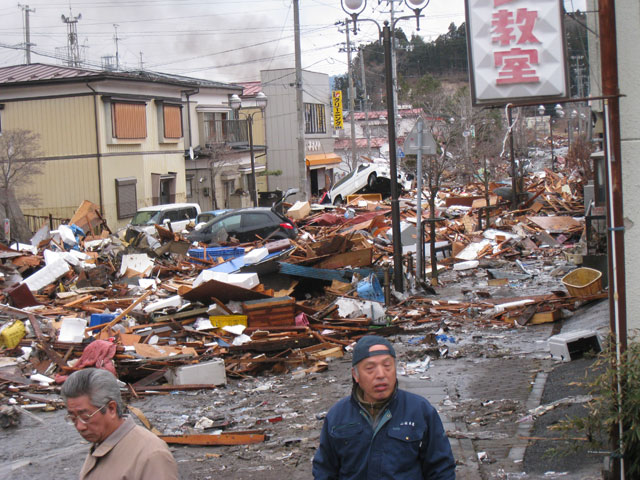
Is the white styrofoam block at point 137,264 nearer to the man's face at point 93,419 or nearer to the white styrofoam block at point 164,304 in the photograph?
the white styrofoam block at point 164,304

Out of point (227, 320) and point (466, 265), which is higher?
point (466, 265)

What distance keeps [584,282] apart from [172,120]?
25873 millimetres

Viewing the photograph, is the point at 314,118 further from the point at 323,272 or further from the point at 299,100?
the point at 323,272

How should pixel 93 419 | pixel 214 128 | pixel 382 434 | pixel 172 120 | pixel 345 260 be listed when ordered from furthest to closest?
pixel 214 128
pixel 172 120
pixel 345 260
pixel 382 434
pixel 93 419

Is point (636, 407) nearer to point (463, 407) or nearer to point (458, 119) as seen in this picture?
point (463, 407)

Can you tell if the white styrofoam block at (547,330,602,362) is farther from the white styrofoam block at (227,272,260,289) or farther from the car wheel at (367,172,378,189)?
the car wheel at (367,172,378,189)

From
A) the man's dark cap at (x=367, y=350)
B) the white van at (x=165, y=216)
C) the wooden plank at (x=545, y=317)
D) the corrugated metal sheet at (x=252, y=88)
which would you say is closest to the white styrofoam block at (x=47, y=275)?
the white van at (x=165, y=216)

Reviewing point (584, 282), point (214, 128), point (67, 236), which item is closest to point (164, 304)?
point (584, 282)

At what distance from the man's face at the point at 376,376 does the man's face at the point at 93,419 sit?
1210mm

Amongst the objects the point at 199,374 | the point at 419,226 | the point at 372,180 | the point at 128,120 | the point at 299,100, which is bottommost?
the point at 199,374

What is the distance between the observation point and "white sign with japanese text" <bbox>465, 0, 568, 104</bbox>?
5.36 m

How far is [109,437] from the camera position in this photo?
3350 mm

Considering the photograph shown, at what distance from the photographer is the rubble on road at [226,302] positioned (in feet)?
33.3

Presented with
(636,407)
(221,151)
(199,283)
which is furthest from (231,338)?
(221,151)
